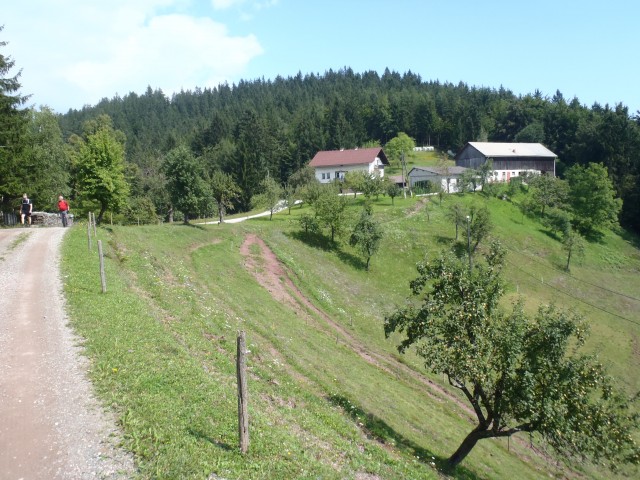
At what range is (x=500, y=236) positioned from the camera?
64.0 meters

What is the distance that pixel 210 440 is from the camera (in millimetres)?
9984

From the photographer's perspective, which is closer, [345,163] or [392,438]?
[392,438]

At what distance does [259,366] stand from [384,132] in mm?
136262

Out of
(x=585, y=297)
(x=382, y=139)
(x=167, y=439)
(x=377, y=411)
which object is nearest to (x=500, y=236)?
(x=585, y=297)

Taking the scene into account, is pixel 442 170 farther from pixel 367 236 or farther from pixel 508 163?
pixel 367 236

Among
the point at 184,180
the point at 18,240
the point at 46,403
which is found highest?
the point at 184,180

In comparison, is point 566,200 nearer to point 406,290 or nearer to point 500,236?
point 500,236

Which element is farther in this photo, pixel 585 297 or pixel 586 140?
pixel 586 140

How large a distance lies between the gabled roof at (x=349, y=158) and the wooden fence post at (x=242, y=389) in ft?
301

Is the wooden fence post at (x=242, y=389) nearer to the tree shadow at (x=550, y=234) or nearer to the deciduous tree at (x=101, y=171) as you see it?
the deciduous tree at (x=101, y=171)

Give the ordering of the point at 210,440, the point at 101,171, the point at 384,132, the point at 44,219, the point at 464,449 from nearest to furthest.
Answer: the point at 210,440
the point at 464,449
the point at 44,219
the point at 101,171
the point at 384,132

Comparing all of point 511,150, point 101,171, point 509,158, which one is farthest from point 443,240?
point 511,150

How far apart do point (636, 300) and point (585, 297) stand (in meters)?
6.93

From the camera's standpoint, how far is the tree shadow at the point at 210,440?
9.85 m
